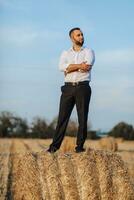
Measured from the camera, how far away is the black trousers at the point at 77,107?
766 cm

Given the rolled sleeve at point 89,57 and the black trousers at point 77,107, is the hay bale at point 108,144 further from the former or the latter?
the rolled sleeve at point 89,57

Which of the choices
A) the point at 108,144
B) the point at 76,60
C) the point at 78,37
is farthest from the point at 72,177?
the point at 108,144

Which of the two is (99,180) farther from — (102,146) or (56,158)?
(102,146)

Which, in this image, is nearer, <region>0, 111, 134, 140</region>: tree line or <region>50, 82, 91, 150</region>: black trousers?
<region>50, 82, 91, 150</region>: black trousers

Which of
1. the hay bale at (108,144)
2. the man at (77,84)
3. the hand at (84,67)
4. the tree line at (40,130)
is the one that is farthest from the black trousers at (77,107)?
the tree line at (40,130)

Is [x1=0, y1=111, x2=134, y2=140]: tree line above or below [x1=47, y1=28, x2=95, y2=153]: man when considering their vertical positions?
below

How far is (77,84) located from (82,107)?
29 centimetres

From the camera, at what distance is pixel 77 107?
25.4 ft

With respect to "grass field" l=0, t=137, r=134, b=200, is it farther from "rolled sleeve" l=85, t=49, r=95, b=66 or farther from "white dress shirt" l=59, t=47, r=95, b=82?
"rolled sleeve" l=85, t=49, r=95, b=66

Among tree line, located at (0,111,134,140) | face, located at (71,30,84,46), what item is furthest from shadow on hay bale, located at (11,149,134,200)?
tree line, located at (0,111,134,140)

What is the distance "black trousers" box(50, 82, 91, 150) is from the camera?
302 inches

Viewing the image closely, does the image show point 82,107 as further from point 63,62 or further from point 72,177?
point 72,177

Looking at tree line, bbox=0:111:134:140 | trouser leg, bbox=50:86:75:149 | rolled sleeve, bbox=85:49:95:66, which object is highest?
rolled sleeve, bbox=85:49:95:66

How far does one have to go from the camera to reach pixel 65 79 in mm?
7797
